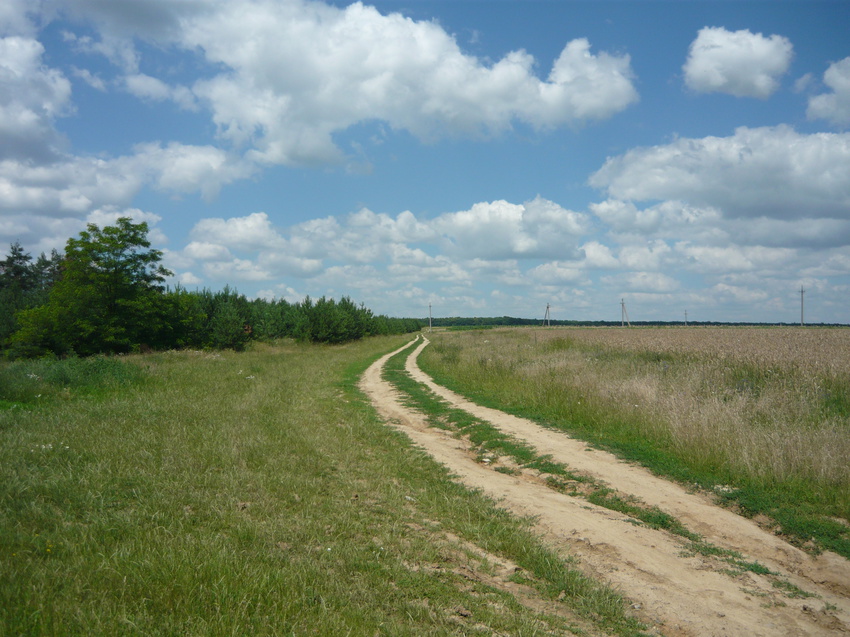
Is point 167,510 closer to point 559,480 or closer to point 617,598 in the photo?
point 617,598

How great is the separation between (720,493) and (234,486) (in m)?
6.65

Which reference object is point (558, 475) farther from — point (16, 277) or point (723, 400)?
point (16, 277)

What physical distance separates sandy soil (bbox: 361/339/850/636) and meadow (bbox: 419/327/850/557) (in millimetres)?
515

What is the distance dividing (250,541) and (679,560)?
4.37 m

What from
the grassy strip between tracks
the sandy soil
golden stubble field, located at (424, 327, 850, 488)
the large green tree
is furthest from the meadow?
the large green tree

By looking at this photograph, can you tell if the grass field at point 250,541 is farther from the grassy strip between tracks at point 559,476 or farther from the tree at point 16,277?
the tree at point 16,277

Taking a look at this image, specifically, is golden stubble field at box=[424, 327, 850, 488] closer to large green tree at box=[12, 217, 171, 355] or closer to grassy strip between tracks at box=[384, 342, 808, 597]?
grassy strip between tracks at box=[384, 342, 808, 597]

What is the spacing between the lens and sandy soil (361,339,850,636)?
434 centimetres

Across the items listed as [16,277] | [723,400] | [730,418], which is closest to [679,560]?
[730,418]

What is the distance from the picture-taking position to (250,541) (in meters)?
4.82

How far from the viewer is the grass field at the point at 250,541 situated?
354cm

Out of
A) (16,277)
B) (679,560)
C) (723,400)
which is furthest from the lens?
(16,277)

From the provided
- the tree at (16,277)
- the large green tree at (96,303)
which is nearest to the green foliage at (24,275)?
the tree at (16,277)

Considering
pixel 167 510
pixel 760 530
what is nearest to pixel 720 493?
pixel 760 530
